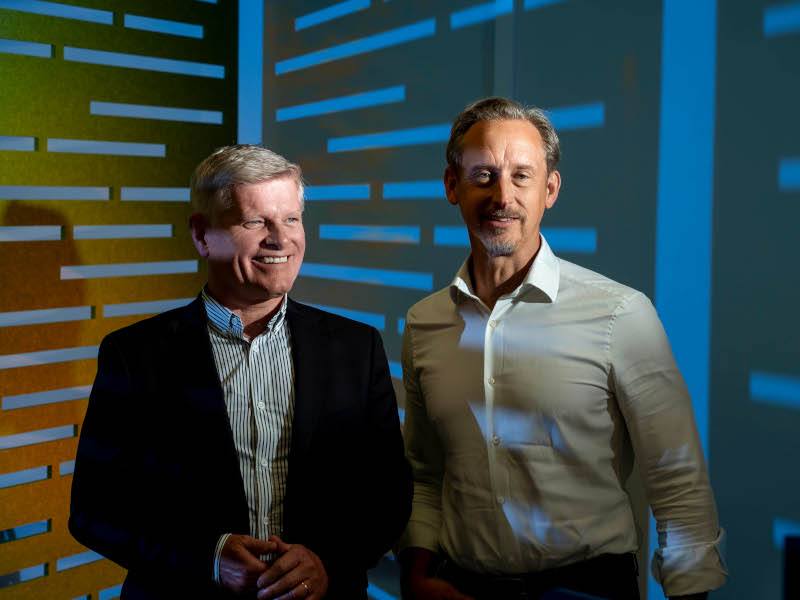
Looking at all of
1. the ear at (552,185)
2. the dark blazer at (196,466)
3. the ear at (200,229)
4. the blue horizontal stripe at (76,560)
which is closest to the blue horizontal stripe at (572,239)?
the ear at (552,185)

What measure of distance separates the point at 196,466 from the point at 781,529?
1319mm

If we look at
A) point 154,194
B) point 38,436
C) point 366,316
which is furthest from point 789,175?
point 38,436

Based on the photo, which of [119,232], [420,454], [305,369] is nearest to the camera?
[305,369]

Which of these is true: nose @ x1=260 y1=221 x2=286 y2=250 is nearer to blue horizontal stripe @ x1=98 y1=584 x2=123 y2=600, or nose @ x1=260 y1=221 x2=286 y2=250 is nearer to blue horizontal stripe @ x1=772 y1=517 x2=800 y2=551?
blue horizontal stripe @ x1=772 y1=517 x2=800 y2=551

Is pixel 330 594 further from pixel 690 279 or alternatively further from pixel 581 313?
pixel 690 279

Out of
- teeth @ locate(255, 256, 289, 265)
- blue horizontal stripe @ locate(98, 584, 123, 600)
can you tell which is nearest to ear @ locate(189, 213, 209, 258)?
teeth @ locate(255, 256, 289, 265)

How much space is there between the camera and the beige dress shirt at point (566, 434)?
63.5 inches

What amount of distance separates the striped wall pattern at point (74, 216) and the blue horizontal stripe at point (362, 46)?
0.37 meters

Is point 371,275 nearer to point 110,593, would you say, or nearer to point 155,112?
point 155,112

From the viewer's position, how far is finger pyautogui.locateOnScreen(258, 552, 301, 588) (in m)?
1.64

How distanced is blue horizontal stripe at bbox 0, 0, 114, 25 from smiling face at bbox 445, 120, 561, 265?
1713 millimetres

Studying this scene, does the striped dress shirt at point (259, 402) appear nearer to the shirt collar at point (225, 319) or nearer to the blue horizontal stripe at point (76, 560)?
the shirt collar at point (225, 319)

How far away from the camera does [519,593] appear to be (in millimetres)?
1680

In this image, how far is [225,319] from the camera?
1793 millimetres
